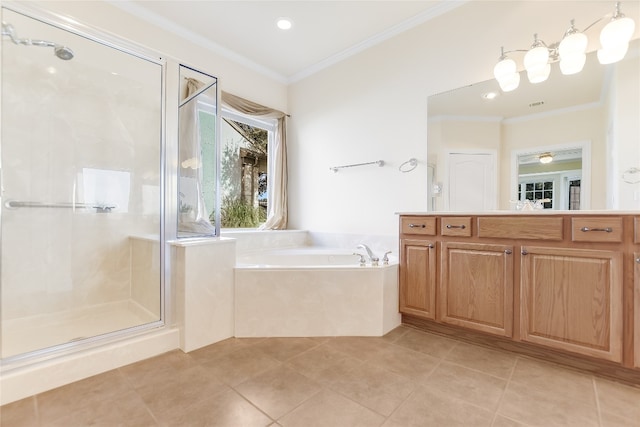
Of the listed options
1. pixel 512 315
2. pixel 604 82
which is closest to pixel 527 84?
pixel 604 82

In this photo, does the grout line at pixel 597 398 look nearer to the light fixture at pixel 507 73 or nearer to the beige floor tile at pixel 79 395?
the light fixture at pixel 507 73

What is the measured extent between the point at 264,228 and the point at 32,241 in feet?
6.38

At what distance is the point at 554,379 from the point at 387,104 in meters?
2.39

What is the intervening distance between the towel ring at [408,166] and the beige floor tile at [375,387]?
1.69 metres

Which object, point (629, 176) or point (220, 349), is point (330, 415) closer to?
point (220, 349)

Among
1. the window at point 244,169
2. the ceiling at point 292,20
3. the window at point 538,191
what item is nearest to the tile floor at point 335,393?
the window at point 538,191

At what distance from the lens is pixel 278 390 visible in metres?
1.41

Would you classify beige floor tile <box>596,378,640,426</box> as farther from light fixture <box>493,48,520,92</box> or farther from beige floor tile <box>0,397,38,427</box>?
beige floor tile <box>0,397,38,427</box>

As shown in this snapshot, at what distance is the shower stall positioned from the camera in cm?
189

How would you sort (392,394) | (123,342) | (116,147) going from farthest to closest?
(116,147), (123,342), (392,394)

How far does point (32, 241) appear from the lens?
206 cm

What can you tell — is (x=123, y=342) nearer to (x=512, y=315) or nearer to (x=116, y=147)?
(x=116, y=147)

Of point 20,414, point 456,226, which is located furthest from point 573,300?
point 20,414

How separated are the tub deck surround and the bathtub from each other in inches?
13.3
